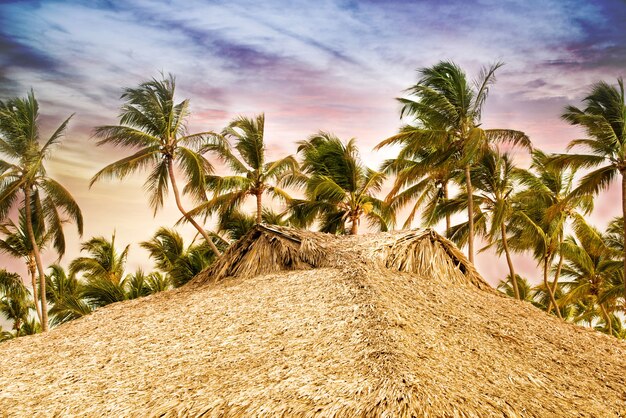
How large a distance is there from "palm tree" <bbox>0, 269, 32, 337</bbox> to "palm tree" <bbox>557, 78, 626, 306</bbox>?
22269mm

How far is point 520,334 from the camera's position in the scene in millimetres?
7988

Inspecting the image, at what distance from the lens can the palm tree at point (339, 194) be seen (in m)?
19.3

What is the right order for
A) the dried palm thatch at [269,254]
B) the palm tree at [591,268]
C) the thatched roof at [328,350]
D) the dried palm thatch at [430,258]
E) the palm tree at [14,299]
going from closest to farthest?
the thatched roof at [328,350], the dried palm thatch at [430,258], the dried palm thatch at [269,254], the palm tree at [591,268], the palm tree at [14,299]

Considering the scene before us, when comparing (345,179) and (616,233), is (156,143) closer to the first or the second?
(345,179)

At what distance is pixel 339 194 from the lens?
62.9 ft

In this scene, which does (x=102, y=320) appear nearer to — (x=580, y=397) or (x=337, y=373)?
(x=337, y=373)

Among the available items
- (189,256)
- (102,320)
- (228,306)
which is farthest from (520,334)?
(189,256)

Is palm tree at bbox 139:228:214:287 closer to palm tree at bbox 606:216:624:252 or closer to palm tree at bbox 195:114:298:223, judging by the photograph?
palm tree at bbox 195:114:298:223

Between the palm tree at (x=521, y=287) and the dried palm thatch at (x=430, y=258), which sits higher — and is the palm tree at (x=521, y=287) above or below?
below

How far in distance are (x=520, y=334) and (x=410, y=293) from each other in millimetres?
1581

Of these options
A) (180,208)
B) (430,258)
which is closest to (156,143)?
(180,208)

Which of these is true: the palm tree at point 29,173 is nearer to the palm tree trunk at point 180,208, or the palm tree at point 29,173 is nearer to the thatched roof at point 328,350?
the palm tree trunk at point 180,208

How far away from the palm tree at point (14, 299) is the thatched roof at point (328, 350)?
17.6 meters

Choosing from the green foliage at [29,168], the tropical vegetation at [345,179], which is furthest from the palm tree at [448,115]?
the green foliage at [29,168]
